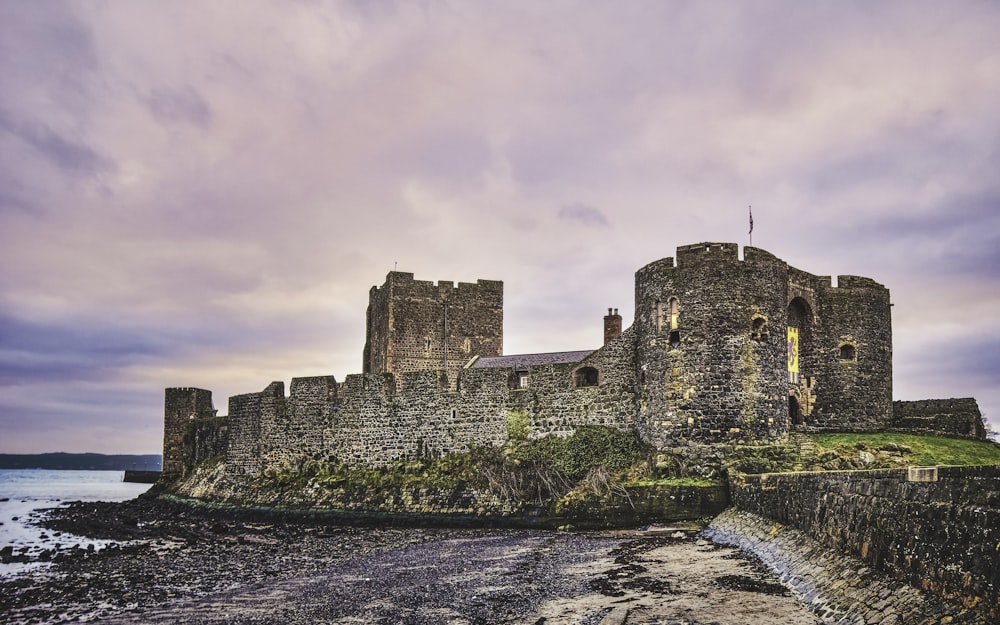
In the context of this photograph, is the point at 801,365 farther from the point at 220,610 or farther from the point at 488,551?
the point at 220,610

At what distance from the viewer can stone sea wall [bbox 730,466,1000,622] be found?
6.35 m

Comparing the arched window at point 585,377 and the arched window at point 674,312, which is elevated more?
the arched window at point 674,312

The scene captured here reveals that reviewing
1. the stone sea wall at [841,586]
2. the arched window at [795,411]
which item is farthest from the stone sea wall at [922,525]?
the arched window at [795,411]

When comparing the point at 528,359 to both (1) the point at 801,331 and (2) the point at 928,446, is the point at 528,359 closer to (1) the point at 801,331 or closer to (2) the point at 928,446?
(1) the point at 801,331

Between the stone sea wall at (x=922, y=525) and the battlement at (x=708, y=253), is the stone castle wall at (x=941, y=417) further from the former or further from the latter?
the stone sea wall at (x=922, y=525)

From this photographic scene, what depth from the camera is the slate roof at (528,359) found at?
34406mm

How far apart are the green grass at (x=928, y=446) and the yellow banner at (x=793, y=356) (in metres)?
2.04

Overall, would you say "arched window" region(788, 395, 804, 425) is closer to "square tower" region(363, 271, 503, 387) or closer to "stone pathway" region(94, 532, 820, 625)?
"stone pathway" region(94, 532, 820, 625)

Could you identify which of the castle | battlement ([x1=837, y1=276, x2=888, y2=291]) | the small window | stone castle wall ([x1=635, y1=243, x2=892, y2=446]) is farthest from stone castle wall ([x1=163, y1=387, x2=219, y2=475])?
battlement ([x1=837, y1=276, x2=888, y2=291])

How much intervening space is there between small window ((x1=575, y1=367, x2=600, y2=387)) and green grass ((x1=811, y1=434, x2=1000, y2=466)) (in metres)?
7.03

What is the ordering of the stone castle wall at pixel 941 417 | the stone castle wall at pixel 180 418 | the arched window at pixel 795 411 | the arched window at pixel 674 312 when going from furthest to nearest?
the stone castle wall at pixel 180 418, the arched window at pixel 795 411, the stone castle wall at pixel 941 417, the arched window at pixel 674 312

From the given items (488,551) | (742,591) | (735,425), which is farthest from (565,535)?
(742,591)

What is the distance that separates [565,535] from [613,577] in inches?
279

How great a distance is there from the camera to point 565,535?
19734mm
